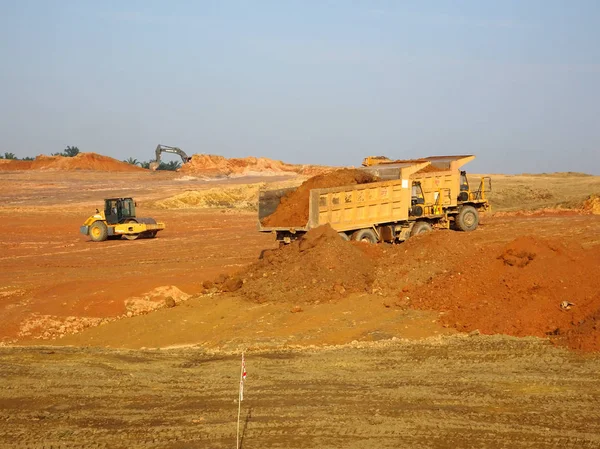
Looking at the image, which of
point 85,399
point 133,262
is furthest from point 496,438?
point 133,262

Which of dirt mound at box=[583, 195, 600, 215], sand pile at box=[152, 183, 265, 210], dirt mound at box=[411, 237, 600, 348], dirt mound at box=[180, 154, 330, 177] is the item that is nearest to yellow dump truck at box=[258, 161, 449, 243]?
dirt mound at box=[411, 237, 600, 348]

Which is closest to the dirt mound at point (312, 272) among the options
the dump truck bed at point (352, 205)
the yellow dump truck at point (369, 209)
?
the dump truck bed at point (352, 205)

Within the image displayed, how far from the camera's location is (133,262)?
27.3 m

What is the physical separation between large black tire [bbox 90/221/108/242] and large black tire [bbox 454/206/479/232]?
15.2m

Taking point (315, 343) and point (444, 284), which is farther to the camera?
point (444, 284)

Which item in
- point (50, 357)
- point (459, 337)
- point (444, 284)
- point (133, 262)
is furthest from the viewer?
point (133, 262)

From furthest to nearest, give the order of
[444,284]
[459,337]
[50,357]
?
1. [444,284]
2. [459,337]
3. [50,357]

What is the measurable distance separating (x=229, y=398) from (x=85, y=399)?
71.4 inches

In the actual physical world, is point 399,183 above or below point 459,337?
above

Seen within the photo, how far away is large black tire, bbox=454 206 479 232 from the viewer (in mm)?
27516

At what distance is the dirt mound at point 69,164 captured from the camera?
92375mm

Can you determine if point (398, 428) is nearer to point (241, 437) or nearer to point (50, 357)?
point (241, 437)

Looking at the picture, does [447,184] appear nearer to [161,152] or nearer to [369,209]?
[369,209]

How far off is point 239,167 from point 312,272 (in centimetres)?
7401
